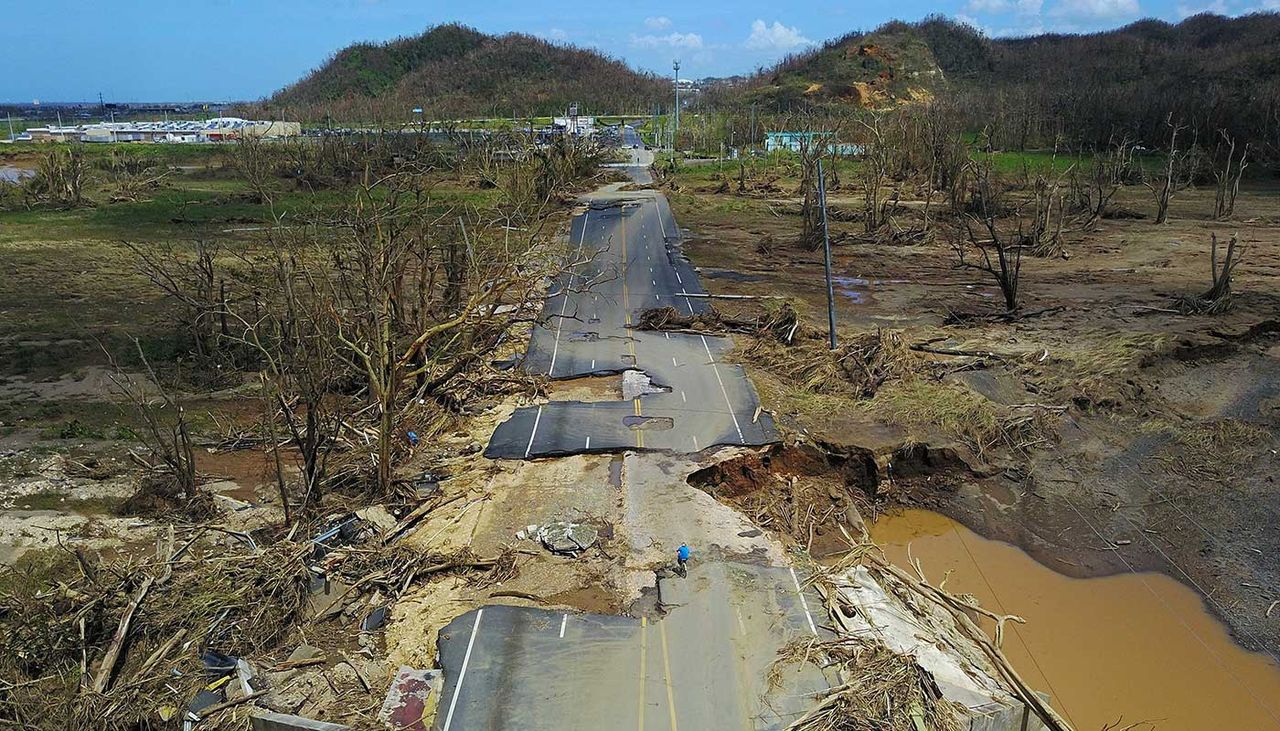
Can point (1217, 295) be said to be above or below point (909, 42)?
below

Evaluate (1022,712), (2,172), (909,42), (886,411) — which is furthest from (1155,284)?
(909,42)

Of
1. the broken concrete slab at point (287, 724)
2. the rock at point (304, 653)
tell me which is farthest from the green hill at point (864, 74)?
the broken concrete slab at point (287, 724)

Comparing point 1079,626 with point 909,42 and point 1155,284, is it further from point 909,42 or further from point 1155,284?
point 909,42

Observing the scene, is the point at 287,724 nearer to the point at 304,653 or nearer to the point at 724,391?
the point at 304,653

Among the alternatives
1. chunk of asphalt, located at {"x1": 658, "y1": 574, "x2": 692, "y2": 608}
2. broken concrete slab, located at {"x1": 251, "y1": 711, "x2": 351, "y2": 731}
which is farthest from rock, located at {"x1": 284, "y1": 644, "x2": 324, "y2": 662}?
chunk of asphalt, located at {"x1": 658, "y1": 574, "x2": 692, "y2": 608}

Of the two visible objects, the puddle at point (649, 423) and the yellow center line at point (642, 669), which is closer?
the yellow center line at point (642, 669)

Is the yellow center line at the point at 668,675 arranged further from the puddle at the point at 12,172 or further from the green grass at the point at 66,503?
the puddle at the point at 12,172
